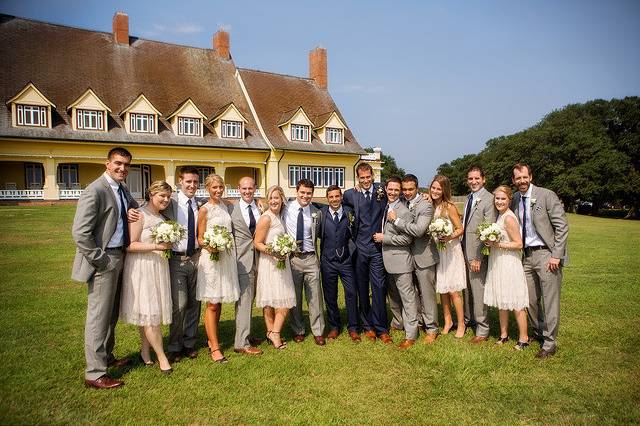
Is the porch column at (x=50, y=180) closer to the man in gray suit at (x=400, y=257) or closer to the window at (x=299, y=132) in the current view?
the window at (x=299, y=132)

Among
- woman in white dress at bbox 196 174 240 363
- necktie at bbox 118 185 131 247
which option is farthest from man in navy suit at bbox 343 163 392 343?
→ necktie at bbox 118 185 131 247

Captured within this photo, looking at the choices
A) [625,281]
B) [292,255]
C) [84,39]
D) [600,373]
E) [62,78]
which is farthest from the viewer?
[84,39]

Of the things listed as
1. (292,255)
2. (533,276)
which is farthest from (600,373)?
(292,255)

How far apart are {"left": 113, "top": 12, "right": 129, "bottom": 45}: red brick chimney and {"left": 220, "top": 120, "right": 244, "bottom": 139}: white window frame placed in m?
10.1

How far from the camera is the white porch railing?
95.7 feet

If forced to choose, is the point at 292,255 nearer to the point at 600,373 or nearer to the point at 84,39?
the point at 600,373

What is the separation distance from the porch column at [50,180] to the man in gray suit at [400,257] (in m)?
30.2

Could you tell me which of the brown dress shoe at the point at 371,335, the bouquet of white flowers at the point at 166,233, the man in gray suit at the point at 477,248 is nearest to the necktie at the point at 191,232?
the bouquet of white flowers at the point at 166,233

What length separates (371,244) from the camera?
7.17 meters

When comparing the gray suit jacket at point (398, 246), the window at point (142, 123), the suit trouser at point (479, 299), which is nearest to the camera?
the gray suit jacket at point (398, 246)

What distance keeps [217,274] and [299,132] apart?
1275 inches

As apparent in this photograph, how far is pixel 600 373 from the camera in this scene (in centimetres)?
574

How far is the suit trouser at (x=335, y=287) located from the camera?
7.21 meters

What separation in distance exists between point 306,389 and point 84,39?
120 feet
